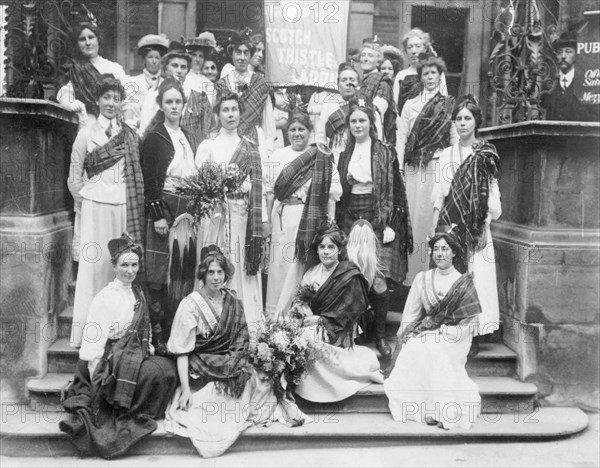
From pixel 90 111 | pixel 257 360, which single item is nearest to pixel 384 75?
pixel 90 111

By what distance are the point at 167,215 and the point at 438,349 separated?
233cm

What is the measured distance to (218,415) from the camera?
504 centimetres

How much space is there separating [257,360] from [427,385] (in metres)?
1.27

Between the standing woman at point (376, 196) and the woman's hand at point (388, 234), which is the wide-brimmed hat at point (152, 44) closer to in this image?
the standing woman at point (376, 196)

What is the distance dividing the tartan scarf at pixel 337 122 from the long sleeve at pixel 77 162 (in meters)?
2.12

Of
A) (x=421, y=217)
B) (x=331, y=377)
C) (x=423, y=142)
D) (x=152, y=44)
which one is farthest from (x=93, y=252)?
(x=423, y=142)

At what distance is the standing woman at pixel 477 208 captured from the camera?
5.82 metres

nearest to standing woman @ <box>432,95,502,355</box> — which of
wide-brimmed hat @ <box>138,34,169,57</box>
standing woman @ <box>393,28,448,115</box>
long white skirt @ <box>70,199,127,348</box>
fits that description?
standing woman @ <box>393,28,448,115</box>

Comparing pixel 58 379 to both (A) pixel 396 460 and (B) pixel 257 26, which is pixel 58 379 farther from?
(B) pixel 257 26

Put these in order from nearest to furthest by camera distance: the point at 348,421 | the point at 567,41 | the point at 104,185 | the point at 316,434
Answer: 1. the point at 316,434
2. the point at 348,421
3. the point at 104,185
4. the point at 567,41

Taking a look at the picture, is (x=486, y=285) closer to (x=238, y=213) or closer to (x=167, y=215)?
(x=238, y=213)

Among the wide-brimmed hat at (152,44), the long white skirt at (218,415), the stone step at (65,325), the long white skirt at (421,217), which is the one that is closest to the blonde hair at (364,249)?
the long white skirt at (421,217)

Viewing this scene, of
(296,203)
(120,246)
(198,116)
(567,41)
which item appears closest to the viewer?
(120,246)

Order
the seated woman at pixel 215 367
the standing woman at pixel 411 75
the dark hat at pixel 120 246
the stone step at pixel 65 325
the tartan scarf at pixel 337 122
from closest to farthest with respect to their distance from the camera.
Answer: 1. the seated woman at pixel 215 367
2. the dark hat at pixel 120 246
3. the stone step at pixel 65 325
4. the tartan scarf at pixel 337 122
5. the standing woman at pixel 411 75
